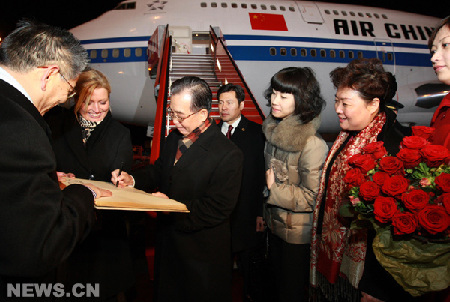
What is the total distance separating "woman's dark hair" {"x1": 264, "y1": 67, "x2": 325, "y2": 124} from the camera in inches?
89.0

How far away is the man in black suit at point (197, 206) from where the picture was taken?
1770 mm

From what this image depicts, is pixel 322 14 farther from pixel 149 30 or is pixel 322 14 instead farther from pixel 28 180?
pixel 28 180

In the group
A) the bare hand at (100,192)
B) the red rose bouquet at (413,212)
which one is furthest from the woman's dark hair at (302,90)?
the bare hand at (100,192)

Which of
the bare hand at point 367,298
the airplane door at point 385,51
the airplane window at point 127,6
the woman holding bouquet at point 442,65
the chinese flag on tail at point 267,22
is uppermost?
the airplane window at point 127,6

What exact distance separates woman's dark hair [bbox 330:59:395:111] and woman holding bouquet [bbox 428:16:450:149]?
12.7 inches

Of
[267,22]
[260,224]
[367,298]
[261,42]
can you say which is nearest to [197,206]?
[367,298]

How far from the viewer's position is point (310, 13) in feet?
34.8

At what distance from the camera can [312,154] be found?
6.92ft

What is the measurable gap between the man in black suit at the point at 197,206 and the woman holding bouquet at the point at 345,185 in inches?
25.9

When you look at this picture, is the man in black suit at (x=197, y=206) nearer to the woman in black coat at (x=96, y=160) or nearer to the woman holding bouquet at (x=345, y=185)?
the woman in black coat at (x=96, y=160)

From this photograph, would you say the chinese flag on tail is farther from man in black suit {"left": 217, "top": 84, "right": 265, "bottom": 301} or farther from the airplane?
man in black suit {"left": 217, "top": 84, "right": 265, "bottom": 301}

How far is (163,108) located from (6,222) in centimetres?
382

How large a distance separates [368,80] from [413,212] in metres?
0.99

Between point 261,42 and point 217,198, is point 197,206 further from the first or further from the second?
point 261,42
